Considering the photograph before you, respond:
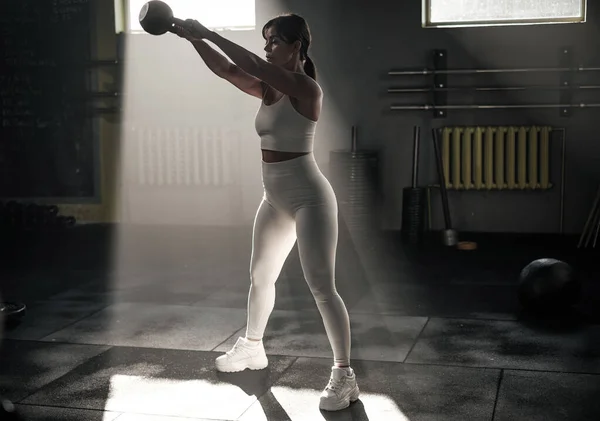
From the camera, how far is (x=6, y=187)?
755 centimetres

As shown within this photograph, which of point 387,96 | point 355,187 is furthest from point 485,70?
point 355,187

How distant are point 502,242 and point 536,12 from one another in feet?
5.79

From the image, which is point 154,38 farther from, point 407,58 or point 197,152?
point 407,58

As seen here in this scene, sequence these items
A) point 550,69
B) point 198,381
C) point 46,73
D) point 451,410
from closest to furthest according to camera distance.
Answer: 1. point 451,410
2. point 198,381
3. point 550,69
4. point 46,73

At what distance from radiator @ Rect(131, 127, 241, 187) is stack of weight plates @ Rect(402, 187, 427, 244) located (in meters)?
1.51

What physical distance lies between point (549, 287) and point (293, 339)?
1.29m

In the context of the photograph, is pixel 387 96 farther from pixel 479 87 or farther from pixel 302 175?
pixel 302 175

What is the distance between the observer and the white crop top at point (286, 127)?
2.80 metres

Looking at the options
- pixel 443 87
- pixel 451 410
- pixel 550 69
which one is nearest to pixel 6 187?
pixel 443 87

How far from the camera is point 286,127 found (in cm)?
281

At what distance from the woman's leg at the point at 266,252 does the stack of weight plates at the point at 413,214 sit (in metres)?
3.35

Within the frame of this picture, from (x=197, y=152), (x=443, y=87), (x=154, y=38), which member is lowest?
(x=197, y=152)

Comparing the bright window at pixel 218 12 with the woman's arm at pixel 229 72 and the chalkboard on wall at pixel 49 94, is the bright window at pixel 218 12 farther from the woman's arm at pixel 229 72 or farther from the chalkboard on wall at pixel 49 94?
the woman's arm at pixel 229 72

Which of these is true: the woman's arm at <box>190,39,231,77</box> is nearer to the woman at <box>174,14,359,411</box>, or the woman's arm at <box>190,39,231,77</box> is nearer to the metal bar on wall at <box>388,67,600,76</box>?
the woman at <box>174,14,359,411</box>
